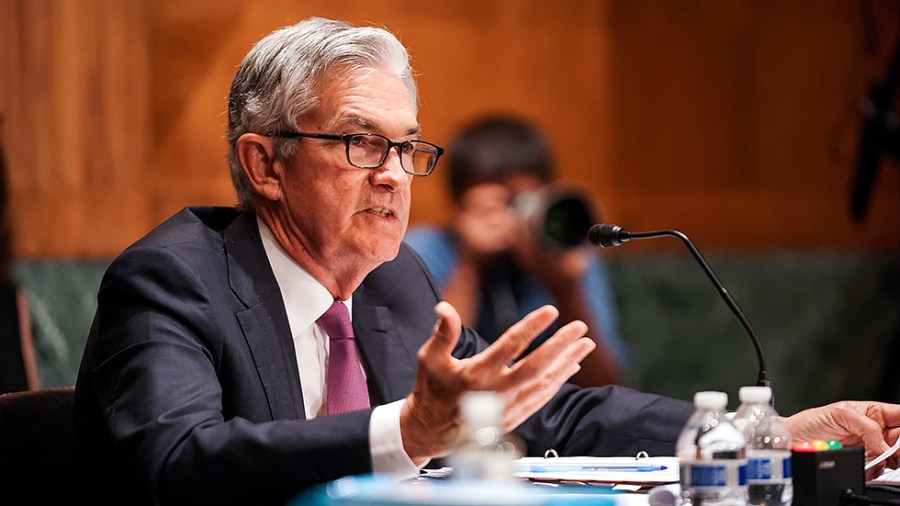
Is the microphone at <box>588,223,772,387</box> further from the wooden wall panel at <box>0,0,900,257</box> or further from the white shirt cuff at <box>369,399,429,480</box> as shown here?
the wooden wall panel at <box>0,0,900,257</box>

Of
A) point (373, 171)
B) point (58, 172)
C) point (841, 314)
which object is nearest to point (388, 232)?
point (373, 171)

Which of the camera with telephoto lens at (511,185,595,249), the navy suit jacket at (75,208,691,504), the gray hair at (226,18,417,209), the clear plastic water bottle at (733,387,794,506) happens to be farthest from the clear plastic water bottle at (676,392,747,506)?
the camera with telephoto lens at (511,185,595,249)

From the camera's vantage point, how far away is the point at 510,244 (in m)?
3.81

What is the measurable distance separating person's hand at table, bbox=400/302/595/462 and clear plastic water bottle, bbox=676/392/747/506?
0.61ft

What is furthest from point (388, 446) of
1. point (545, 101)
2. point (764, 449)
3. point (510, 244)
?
point (545, 101)

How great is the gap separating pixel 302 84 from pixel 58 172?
218cm

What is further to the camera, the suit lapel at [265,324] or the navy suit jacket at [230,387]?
the suit lapel at [265,324]

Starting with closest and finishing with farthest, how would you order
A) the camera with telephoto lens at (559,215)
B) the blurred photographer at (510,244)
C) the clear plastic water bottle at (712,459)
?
the clear plastic water bottle at (712,459) < the camera with telephoto lens at (559,215) < the blurred photographer at (510,244)

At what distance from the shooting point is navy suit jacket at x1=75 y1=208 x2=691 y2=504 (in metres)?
1.63

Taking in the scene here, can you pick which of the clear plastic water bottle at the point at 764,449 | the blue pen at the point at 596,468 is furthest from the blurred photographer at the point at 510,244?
the clear plastic water bottle at the point at 764,449

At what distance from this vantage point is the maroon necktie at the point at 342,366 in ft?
6.91

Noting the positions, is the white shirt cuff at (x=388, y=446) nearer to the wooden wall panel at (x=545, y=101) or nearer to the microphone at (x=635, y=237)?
the microphone at (x=635, y=237)

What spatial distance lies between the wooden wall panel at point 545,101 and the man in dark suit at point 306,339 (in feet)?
6.42

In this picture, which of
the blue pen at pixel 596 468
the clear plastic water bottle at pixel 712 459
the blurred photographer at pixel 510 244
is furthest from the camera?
the blurred photographer at pixel 510 244
